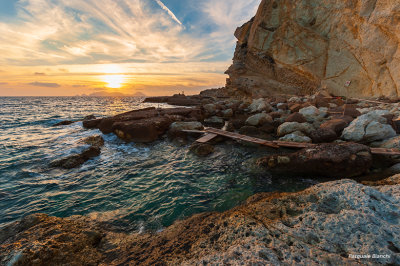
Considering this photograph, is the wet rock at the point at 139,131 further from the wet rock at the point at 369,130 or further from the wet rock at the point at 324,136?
the wet rock at the point at 369,130

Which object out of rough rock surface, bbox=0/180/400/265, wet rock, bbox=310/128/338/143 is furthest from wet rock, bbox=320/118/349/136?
rough rock surface, bbox=0/180/400/265

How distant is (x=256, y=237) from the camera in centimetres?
223

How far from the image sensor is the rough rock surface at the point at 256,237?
6.38ft

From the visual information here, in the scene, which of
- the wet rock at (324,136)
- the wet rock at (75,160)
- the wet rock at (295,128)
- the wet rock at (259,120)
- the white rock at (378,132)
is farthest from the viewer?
the wet rock at (259,120)

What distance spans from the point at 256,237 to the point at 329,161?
4.08m

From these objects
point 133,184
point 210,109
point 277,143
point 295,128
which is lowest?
point 133,184

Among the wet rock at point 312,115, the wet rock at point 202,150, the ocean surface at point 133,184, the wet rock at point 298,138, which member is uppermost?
the wet rock at point 312,115

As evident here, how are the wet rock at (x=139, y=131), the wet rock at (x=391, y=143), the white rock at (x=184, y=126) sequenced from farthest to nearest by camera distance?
the white rock at (x=184, y=126), the wet rock at (x=139, y=131), the wet rock at (x=391, y=143)

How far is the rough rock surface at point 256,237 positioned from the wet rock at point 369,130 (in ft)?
16.9

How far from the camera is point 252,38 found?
2858cm

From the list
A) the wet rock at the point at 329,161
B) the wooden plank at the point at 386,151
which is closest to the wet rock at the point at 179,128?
the wet rock at the point at 329,161

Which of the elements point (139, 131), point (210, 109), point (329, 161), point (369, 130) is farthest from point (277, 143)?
point (210, 109)

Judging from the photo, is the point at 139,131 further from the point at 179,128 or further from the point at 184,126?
the point at 184,126

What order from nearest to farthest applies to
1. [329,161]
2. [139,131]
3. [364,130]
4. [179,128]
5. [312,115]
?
[329,161] < [364,130] < [139,131] < [179,128] < [312,115]
